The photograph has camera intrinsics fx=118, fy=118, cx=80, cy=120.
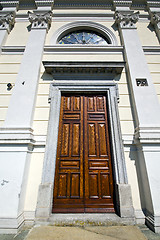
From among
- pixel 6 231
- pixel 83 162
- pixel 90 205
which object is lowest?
pixel 6 231

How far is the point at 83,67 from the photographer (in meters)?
4.29

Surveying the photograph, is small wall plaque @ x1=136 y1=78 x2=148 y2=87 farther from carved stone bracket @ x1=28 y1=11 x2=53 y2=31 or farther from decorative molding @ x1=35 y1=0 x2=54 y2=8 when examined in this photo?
decorative molding @ x1=35 y1=0 x2=54 y2=8

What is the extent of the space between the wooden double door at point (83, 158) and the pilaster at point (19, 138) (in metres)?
0.89

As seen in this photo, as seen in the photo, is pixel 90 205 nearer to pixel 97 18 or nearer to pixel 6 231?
pixel 6 231

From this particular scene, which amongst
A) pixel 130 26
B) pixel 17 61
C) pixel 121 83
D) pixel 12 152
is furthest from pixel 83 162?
pixel 130 26

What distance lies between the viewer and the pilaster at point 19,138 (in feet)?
9.07

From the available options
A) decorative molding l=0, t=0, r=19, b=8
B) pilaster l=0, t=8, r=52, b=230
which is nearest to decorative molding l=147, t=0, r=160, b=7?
pilaster l=0, t=8, r=52, b=230

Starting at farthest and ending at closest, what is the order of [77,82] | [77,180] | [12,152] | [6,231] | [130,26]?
[130,26] < [77,82] < [77,180] < [12,152] < [6,231]

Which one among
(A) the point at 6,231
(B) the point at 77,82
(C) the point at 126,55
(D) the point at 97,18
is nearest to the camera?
(A) the point at 6,231

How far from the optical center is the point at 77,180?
335 cm

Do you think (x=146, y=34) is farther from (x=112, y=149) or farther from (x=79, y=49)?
(x=112, y=149)

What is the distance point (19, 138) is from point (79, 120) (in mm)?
1863

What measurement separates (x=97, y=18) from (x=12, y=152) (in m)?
7.03

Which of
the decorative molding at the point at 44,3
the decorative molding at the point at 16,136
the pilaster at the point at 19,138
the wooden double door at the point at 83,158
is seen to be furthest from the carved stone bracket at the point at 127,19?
the decorative molding at the point at 16,136
